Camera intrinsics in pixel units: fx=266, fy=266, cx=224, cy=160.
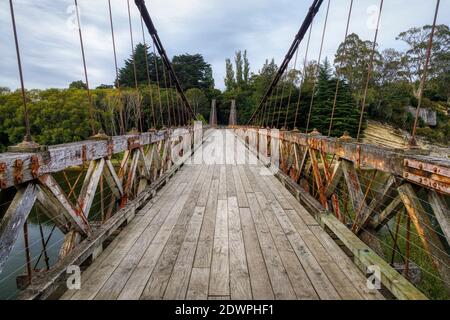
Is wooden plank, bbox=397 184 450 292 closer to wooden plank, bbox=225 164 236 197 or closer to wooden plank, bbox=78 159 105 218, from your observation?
wooden plank, bbox=78 159 105 218

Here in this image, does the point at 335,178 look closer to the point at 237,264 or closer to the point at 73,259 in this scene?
the point at 237,264

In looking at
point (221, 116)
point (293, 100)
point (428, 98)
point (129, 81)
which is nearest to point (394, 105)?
point (428, 98)

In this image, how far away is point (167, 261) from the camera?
1.84 meters

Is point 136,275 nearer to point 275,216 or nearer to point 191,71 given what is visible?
point 275,216

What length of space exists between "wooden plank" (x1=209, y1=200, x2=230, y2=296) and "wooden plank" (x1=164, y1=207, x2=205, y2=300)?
0.51 ft

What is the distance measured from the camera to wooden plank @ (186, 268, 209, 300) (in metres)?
1.46

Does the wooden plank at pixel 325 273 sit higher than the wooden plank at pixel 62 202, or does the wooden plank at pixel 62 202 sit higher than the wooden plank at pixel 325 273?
the wooden plank at pixel 62 202

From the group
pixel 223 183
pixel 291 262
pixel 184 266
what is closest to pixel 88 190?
pixel 184 266

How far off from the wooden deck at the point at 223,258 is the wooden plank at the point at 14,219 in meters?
0.41

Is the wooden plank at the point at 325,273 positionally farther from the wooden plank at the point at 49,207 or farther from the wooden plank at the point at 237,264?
the wooden plank at the point at 49,207

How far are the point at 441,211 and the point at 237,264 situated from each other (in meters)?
1.19

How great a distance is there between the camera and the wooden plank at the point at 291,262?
151 cm

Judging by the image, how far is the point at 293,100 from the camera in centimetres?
3123

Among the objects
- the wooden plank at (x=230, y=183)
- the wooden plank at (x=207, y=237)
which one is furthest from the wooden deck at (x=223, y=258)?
the wooden plank at (x=230, y=183)
